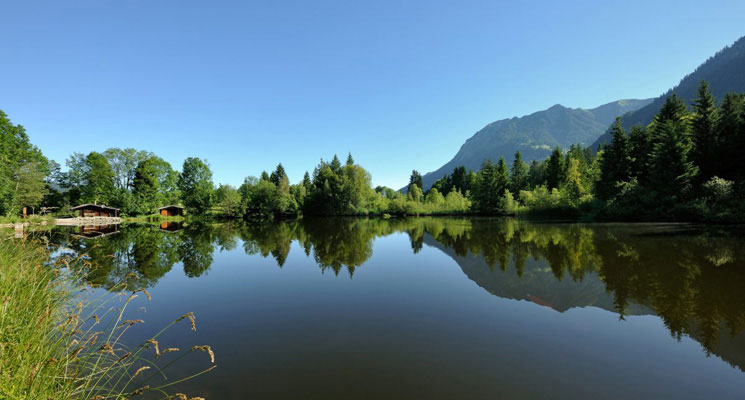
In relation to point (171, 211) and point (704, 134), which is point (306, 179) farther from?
point (704, 134)

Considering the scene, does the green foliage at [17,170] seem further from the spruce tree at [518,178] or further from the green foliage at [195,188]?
the spruce tree at [518,178]

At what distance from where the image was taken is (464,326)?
553 cm

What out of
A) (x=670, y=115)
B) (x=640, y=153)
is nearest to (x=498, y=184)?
(x=640, y=153)

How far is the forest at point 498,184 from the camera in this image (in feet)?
88.1

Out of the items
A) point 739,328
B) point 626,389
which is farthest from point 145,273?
point 739,328

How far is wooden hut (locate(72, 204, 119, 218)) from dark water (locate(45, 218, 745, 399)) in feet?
176

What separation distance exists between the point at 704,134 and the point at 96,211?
8525 centimetres


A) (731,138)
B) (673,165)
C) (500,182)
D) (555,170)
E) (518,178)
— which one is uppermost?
(555,170)

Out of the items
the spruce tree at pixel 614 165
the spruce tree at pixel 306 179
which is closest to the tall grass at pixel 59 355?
the spruce tree at pixel 614 165

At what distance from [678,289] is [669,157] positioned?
30.4 metres

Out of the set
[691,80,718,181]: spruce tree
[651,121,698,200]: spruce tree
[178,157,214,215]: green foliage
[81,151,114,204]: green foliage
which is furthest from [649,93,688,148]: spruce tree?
[81,151,114,204]: green foliage

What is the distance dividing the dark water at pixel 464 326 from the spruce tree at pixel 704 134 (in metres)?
25.2

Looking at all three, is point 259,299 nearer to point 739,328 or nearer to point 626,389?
point 626,389

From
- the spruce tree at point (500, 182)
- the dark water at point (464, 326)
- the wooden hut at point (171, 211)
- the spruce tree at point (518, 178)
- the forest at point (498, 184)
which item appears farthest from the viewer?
the spruce tree at point (518, 178)
